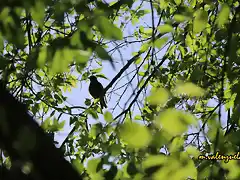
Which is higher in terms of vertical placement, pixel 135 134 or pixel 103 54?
pixel 103 54

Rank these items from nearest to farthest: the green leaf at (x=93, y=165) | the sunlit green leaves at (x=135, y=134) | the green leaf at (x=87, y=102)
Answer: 1. the sunlit green leaves at (x=135, y=134)
2. the green leaf at (x=93, y=165)
3. the green leaf at (x=87, y=102)

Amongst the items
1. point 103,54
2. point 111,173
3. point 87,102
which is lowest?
point 111,173

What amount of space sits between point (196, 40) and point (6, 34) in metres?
1.57

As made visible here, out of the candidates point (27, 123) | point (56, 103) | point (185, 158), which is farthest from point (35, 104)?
point (27, 123)

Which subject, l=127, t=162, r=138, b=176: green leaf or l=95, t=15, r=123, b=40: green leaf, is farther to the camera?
l=127, t=162, r=138, b=176: green leaf

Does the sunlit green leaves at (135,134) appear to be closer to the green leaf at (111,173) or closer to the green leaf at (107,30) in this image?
the green leaf at (107,30)

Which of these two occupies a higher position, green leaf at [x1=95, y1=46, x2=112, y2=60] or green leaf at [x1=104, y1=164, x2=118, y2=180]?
green leaf at [x1=95, y1=46, x2=112, y2=60]

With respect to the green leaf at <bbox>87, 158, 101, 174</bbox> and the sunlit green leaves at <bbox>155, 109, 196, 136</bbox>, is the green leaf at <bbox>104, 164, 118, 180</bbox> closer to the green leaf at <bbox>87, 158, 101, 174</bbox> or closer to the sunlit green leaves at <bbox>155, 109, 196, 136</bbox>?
the green leaf at <bbox>87, 158, 101, 174</bbox>

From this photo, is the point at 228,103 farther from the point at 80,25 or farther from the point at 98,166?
the point at 80,25

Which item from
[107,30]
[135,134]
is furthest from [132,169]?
[107,30]

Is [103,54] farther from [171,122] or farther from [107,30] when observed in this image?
[171,122]

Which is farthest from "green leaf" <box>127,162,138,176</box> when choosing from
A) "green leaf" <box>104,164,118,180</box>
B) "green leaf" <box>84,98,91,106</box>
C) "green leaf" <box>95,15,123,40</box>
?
"green leaf" <box>84,98,91,106</box>

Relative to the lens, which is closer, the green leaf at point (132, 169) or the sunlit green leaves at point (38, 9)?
the sunlit green leaves at point (38, 9)

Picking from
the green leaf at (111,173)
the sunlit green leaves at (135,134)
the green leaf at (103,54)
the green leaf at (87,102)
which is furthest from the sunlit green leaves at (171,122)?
the green leaf at (87,102)
